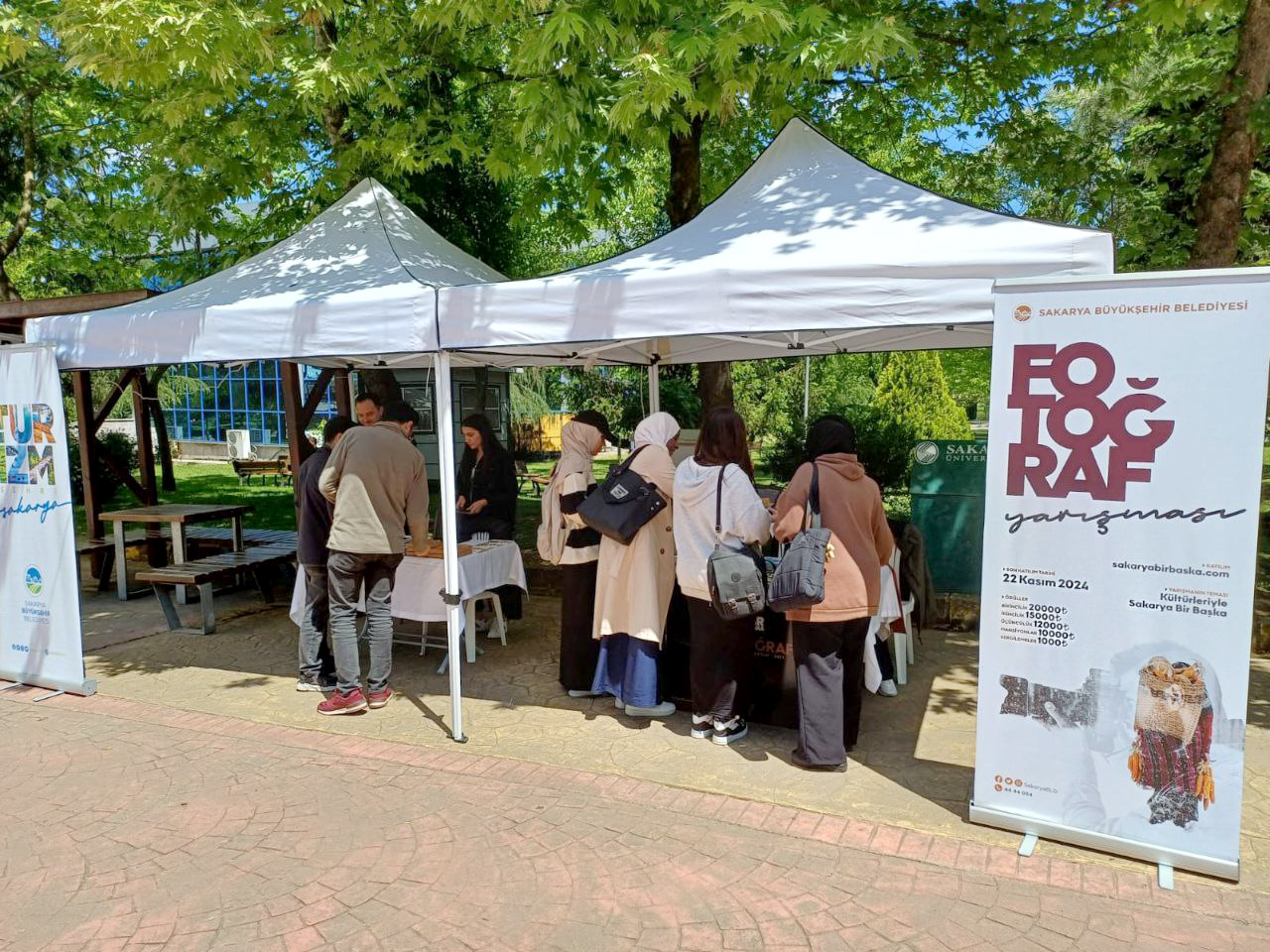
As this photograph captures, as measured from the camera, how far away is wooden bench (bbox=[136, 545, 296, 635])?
6.91 m

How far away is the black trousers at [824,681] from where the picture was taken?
4.06 metres

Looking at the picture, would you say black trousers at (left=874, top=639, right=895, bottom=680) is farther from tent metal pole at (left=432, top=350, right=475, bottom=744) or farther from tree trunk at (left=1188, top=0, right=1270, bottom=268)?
tree trunk at (left=1188, top=0, right=1270, bottom=268)

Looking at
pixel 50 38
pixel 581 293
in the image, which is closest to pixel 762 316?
pixel 581 293

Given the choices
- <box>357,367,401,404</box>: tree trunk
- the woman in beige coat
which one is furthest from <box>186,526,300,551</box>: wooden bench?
the woman in beige coat

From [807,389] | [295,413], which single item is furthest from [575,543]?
[807,389]

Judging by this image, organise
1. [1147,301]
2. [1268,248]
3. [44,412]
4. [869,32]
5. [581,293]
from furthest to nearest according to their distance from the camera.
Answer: [1268,248] → [44,412] → [869,32] → [581,293] → [1147,301]

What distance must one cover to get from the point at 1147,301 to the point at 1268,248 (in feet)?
33.9

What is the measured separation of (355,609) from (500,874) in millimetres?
2100

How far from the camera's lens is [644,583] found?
4.74 meters

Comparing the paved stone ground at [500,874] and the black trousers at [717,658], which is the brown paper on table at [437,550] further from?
the black trousers at [717,658]

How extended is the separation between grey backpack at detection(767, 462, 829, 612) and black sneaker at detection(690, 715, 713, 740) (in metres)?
1.01

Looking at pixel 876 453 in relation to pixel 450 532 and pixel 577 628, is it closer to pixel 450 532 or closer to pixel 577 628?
pixel 577 628

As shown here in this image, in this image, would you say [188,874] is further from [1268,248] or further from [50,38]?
[1268,248]

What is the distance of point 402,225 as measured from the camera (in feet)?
22.0
